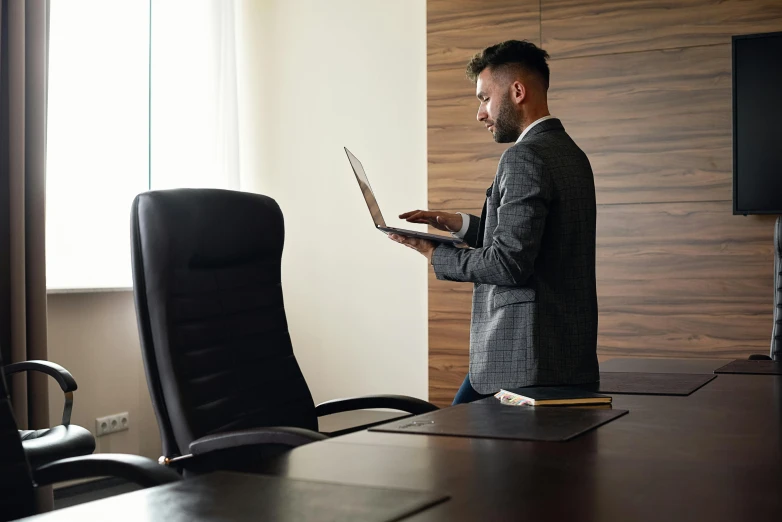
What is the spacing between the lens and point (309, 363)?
5.43 metres

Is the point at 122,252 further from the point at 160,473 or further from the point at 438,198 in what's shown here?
the point at 160,473

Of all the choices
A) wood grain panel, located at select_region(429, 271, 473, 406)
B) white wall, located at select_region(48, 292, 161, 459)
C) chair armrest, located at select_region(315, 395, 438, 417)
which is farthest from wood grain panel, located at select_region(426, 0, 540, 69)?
chair armrest, located at select_region(315, 395, 438, 417)

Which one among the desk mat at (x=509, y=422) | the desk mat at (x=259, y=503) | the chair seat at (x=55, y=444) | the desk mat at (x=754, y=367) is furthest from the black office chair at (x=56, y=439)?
the desk mat at (x=754, y=367)

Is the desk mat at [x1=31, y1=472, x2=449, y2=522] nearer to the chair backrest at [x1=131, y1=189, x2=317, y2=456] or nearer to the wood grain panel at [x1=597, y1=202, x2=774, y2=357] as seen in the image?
the chair backrest at [x1=131, y1=189, x2=317, y2=456]

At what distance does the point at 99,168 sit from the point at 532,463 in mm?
3737

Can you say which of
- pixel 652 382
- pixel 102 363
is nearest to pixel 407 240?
pixel 652 382

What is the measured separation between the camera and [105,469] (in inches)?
62.7

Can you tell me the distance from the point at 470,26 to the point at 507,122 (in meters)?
2.44

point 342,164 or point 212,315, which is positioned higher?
point 342,164

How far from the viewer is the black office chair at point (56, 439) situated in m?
2.72

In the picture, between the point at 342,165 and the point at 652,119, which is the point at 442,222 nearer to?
the point at 652,119

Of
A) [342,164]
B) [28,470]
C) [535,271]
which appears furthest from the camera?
[342,164]

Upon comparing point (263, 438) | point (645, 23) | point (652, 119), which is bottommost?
point (263, 438)

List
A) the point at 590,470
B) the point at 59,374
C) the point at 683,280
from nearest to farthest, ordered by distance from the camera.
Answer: the point at 590,470 → the point at 59,374 → the point at 683,280
